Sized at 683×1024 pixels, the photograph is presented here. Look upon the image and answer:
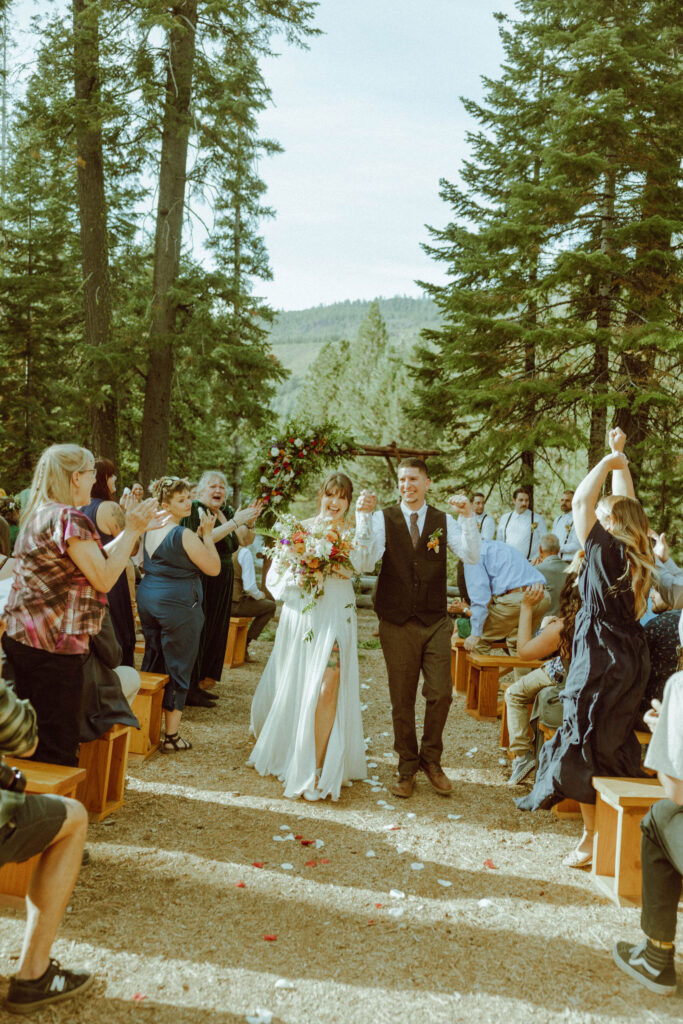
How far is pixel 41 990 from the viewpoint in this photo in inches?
103

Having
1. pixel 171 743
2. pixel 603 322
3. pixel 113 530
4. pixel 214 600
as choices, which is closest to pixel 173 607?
pixel 113 530

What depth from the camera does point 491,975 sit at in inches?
122

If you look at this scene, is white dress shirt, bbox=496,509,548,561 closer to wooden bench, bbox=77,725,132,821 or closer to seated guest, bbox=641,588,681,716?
seated guest, bbox=641,588,681,716

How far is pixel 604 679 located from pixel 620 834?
76 cm

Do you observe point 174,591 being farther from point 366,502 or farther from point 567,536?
point 567,536

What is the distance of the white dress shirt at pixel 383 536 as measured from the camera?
505cm

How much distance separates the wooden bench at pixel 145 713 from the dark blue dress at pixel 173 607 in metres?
0.12

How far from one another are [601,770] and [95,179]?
1215 centimetres

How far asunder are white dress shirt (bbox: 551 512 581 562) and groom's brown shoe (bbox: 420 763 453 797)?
231 inches

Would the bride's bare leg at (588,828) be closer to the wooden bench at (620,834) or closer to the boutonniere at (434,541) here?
the wooden bench at (620,834)

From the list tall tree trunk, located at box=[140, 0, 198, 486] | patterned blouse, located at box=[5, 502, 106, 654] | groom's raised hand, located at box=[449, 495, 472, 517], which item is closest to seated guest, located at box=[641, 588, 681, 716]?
groom's raised hand, located at box=[449, 495, 472, 517]

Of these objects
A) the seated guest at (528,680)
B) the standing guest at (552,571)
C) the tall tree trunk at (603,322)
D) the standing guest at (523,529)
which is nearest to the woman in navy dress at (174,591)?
the seated guest at (528,680)

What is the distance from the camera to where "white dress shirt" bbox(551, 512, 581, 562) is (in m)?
10.8

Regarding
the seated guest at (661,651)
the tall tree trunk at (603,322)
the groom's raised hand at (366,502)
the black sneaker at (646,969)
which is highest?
the tall tree trunk at (603,322)
